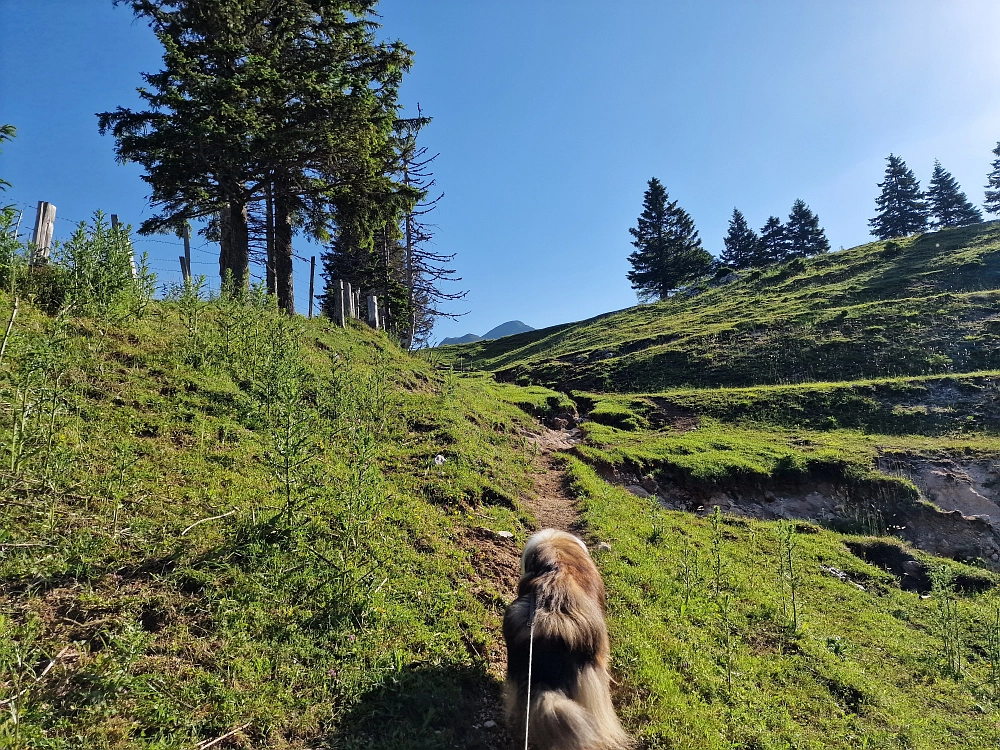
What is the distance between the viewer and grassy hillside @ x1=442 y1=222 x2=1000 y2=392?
19.6 meters

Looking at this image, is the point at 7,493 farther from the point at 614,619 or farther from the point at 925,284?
the point at 925,284

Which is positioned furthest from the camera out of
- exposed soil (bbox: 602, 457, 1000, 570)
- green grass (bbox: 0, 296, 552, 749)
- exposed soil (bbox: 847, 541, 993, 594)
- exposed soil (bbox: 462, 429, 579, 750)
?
exposed soil (bbox: 602, 457, 1000, 570)

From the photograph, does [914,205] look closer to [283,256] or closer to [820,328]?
[820,328]

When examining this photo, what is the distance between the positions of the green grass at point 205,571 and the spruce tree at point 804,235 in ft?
209

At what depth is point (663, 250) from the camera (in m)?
50.6

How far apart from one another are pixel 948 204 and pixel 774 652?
2832 inches

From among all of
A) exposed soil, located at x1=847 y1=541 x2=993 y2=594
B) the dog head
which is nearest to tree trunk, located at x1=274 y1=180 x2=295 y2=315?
the dog head

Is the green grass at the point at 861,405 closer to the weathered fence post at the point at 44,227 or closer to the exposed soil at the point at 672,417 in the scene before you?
the exposed soil at the point at 672,417

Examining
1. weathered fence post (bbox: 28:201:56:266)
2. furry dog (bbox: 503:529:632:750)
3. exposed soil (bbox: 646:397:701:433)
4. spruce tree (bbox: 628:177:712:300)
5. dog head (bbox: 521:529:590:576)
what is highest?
spruce tree (bbox: 628:177:712:300)

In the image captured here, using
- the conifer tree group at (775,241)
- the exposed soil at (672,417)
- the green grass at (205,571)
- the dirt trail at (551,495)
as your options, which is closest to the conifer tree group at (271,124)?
the green grass at (205,571)

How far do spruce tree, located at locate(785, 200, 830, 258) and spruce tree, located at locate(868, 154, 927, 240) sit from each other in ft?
23.0

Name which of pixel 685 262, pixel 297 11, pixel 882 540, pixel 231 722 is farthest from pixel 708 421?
pixel 685 262

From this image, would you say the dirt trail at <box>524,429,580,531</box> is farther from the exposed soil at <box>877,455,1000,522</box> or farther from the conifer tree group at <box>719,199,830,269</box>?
the conifer tree group at <box>719,199,830,269</box>

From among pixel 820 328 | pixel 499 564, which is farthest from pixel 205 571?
pixel 820 328
